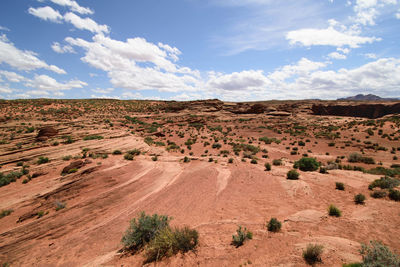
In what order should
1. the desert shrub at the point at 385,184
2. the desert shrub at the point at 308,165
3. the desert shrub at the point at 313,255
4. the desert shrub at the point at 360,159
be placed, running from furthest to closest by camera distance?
the desert shrub at the point at 360,159, the desert shrub at the point at 308,165, the desert shrub at the point at 385,184, the desert shrub at the point at 313,255

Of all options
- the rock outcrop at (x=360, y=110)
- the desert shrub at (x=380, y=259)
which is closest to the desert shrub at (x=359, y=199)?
the desert shrub at (x=380, y=259)

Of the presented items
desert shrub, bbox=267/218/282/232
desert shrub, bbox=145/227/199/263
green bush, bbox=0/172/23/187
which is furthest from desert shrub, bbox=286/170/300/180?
green bush, bbox=0/172/23/187

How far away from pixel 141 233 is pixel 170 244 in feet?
4.06

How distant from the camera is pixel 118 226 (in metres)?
6.59

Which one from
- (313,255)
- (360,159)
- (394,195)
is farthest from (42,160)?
(360,159)

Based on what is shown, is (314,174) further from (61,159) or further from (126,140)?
(61,159)

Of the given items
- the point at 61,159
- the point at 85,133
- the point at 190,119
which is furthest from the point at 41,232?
the point at 190,119

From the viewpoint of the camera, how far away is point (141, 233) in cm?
520

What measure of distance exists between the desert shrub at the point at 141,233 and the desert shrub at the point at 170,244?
49 cm

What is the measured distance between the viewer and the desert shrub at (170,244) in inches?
176

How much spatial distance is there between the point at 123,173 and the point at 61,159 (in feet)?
17.2

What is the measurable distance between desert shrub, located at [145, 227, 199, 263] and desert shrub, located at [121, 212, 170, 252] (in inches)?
19.4

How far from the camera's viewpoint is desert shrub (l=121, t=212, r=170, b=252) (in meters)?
5.11

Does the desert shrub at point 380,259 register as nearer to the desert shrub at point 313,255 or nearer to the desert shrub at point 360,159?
the desert shrub at point 313,255
